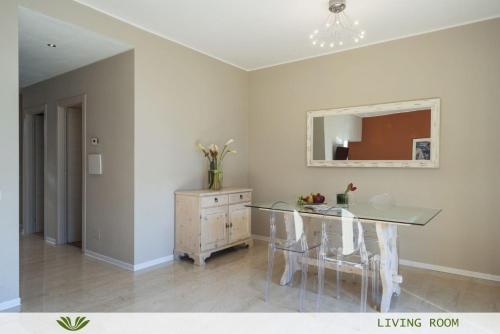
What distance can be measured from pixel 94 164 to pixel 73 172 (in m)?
0.99

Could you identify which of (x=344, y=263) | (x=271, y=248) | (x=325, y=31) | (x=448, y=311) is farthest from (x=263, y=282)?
(x=325, y=31)

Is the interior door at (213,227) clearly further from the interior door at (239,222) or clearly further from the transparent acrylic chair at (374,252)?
the transparent acrylic chair at (374,252)

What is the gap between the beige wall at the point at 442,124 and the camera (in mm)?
3354

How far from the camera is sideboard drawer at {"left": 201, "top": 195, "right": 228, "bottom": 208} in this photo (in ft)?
12.6

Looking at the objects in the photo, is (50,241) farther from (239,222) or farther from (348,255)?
(348,255)

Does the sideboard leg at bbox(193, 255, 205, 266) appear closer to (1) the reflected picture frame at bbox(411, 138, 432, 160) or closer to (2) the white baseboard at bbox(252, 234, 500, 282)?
(2) the white baseboard at bbox(252, 234, 500, 282)

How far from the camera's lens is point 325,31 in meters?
3.71

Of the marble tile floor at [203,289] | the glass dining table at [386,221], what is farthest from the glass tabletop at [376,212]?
the marble tile floor at [203,289]

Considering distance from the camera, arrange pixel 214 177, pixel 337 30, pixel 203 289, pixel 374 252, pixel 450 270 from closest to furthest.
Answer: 1. pixel 374 252
2. pixel 203 289
3. pixel 450 270
4. pixel 337 30
5. pixel 214 177

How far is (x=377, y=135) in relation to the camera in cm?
398

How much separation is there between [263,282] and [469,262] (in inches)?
87.1
